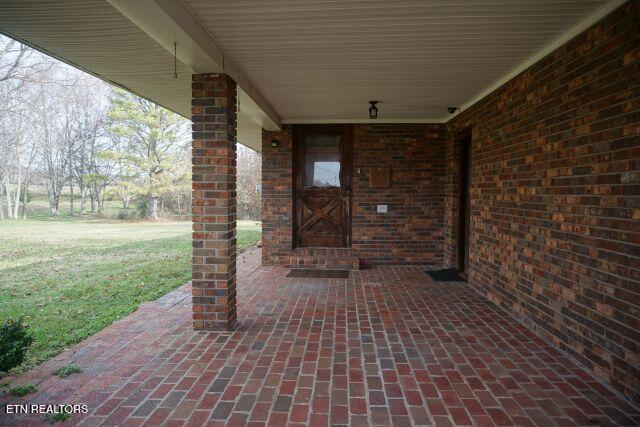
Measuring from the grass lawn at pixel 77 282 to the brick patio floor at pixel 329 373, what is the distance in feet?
1.24

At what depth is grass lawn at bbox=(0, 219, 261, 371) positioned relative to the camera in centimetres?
362

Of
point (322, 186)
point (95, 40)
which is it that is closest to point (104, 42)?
point (95, 40)

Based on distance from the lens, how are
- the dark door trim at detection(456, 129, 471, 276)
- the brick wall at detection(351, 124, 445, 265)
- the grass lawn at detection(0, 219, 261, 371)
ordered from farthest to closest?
the brick wall at detection(351, 124, 445, 265) → the dark door trim at detection(456, 129, 471, 276) → the grass lawn at detection(0, 219, 261, 371)

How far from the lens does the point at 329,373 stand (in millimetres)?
2711

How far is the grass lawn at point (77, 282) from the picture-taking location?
362 cm

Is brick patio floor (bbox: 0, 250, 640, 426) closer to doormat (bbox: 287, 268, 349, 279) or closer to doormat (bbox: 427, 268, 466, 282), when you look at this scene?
doormat (bbox: 427, 268, 466, 282)

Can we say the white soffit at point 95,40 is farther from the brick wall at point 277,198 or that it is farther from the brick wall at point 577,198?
the brick wall at point 577,198

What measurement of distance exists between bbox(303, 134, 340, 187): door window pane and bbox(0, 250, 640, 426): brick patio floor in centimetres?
322

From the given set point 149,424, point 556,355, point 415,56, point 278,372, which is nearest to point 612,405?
point 556,355

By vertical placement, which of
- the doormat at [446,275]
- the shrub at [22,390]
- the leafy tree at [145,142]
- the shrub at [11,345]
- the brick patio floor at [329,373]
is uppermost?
the leafy tree at [145,142]

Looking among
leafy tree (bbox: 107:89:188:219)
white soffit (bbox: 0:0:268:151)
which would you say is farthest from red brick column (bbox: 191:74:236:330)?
leafy tree (bbox: 107:89:188:219)

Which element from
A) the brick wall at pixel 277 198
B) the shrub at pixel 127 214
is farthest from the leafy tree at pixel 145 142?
the brick wall at pixel 277 198

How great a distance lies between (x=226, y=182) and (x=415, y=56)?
7.26ft

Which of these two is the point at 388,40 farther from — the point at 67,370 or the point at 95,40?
the point at 67,370
